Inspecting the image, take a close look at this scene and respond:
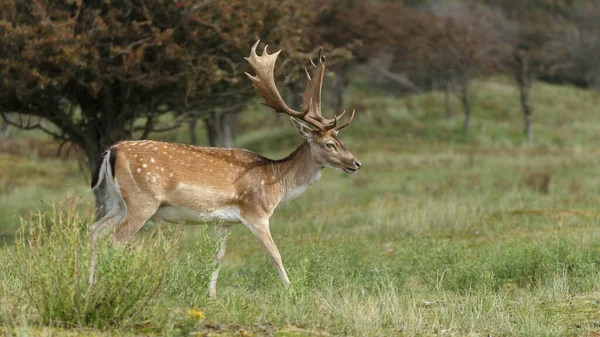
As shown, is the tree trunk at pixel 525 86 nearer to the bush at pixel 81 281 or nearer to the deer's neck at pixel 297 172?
the deer's neck at pixel 297 172

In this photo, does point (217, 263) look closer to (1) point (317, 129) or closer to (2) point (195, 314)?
(2) point (195, 314)

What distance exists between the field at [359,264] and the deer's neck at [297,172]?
31.7 inches

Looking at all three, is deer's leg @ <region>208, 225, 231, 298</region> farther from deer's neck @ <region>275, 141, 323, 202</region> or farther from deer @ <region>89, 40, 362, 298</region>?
deer's neck @ <region>275, 141, 323, 202</region>

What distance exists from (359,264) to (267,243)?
2.55 m

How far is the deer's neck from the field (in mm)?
804

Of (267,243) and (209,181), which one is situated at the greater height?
(209,181)

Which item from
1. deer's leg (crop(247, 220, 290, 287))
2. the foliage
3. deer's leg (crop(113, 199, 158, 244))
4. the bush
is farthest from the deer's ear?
the foliage

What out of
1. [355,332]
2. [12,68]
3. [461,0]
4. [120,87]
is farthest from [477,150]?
[461,0]

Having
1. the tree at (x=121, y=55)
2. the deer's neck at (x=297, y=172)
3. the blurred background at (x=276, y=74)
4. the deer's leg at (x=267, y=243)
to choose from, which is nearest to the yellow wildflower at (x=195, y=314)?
the deer's leg at (x=267, y=243)

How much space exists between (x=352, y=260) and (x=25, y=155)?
25029 millimetres

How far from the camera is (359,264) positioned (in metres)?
12.3

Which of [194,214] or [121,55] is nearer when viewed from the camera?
[194,214]

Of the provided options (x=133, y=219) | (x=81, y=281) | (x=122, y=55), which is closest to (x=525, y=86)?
(x=122, y=55)

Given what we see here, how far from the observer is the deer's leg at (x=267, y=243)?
9773 mm
